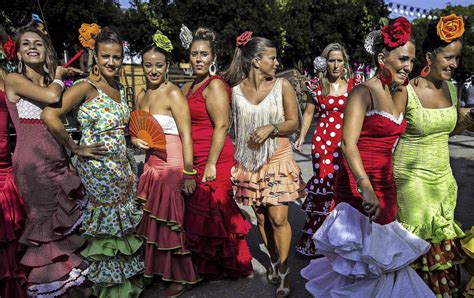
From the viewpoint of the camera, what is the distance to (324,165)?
13.9 feet

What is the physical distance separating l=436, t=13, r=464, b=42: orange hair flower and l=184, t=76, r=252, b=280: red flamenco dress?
1.66 meters

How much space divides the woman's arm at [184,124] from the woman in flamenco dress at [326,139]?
4.92 feet

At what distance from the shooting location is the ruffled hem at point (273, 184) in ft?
10.8

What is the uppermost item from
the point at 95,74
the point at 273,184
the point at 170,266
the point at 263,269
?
the point at 95,74

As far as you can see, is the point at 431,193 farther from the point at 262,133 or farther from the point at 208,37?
the point at 208,37

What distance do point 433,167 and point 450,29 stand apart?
944 millimetres

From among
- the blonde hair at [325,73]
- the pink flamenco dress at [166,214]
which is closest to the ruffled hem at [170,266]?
the pink flamenco dress at [166,214]

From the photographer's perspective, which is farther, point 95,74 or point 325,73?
point 325,73

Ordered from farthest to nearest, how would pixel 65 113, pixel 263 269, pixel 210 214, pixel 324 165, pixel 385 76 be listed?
1. pixel 324 165
2. pixel 263 269
3. pixel 210 214
4. pixel 65 113
5. pixel 385 76

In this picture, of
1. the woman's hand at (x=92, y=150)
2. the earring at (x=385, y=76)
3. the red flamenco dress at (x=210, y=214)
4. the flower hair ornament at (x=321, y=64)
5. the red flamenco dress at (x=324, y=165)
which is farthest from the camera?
the flower hair ornament at (x=321, y=64)

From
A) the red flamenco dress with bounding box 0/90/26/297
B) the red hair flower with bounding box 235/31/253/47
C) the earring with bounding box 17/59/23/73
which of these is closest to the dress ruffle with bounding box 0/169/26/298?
the red flamenco dress with bounding box 0/90/26/297

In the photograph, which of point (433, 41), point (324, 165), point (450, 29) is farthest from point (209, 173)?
point (450, 29)

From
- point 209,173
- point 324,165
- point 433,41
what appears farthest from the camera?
point 324,165

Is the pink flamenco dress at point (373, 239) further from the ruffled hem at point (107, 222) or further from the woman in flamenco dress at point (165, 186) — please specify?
the ruffled hem at point (107, 222)
